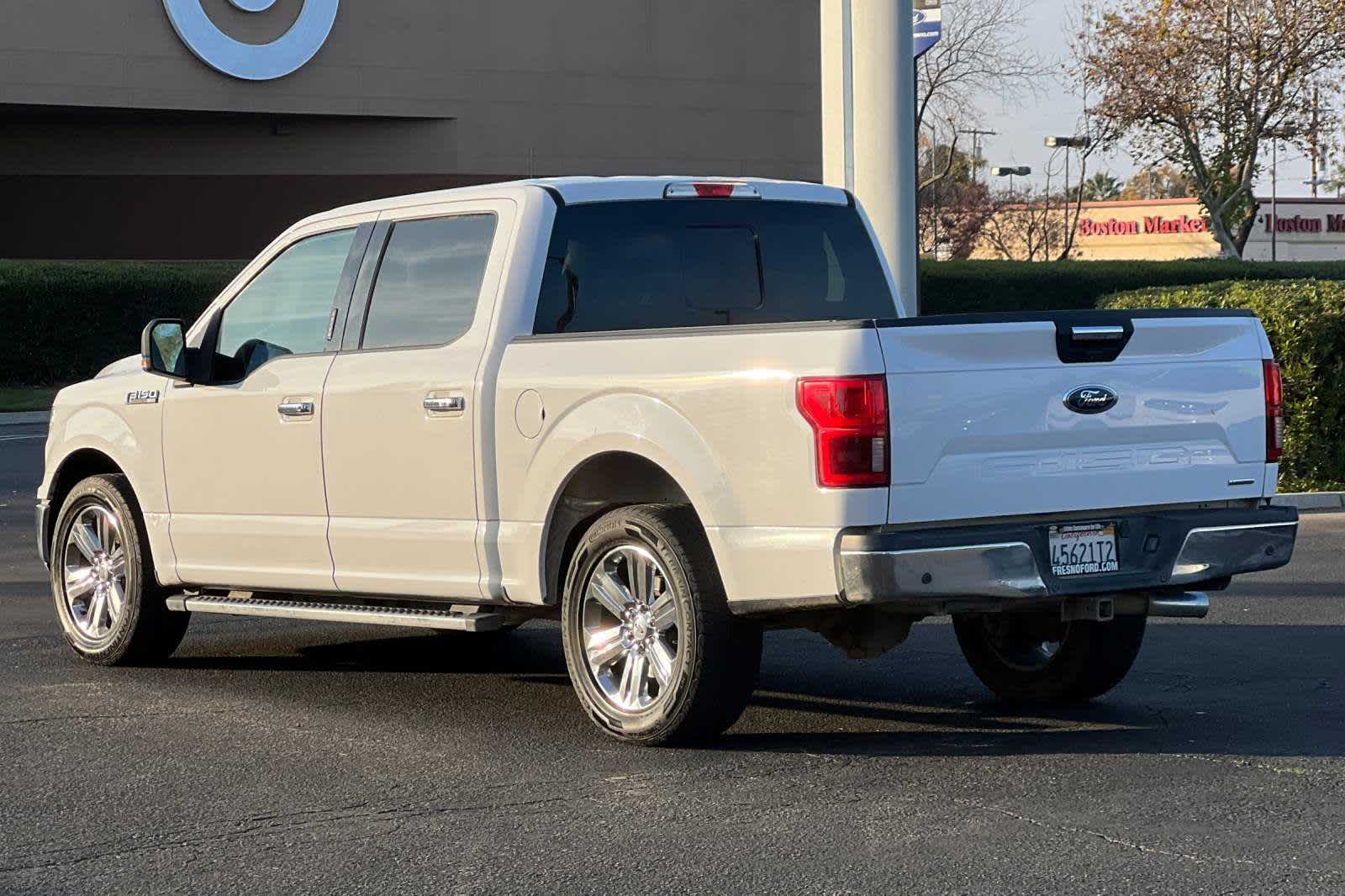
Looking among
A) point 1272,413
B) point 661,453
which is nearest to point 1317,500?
point 1272,413

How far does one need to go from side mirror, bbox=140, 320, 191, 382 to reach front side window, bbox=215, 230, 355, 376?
19 centimetres

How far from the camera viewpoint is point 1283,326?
15273 mm

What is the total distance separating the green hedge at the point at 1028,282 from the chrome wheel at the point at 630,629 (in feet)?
101

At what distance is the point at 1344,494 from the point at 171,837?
459 inches

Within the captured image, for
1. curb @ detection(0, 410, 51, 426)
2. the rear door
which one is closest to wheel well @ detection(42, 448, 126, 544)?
the rear door

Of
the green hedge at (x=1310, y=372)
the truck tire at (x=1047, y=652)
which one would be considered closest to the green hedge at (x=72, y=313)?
the green hedge at (x=1310, y=372)

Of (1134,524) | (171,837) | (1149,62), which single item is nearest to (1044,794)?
(1134,524)

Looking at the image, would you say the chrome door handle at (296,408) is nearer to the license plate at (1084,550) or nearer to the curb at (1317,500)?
the license plate at (1084,550)

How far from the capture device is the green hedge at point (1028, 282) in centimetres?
3881

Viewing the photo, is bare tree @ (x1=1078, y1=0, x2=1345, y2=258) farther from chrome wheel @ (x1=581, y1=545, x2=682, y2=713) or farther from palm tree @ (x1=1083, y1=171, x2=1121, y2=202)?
palm tree @ (x1=1083, y1=171, x2=1121, y2=202)

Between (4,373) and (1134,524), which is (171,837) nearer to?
(1134,524)

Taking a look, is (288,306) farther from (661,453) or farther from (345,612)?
(661,453)

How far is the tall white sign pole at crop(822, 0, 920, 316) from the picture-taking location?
14141 millimetres

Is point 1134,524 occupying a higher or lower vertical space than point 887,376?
lower
